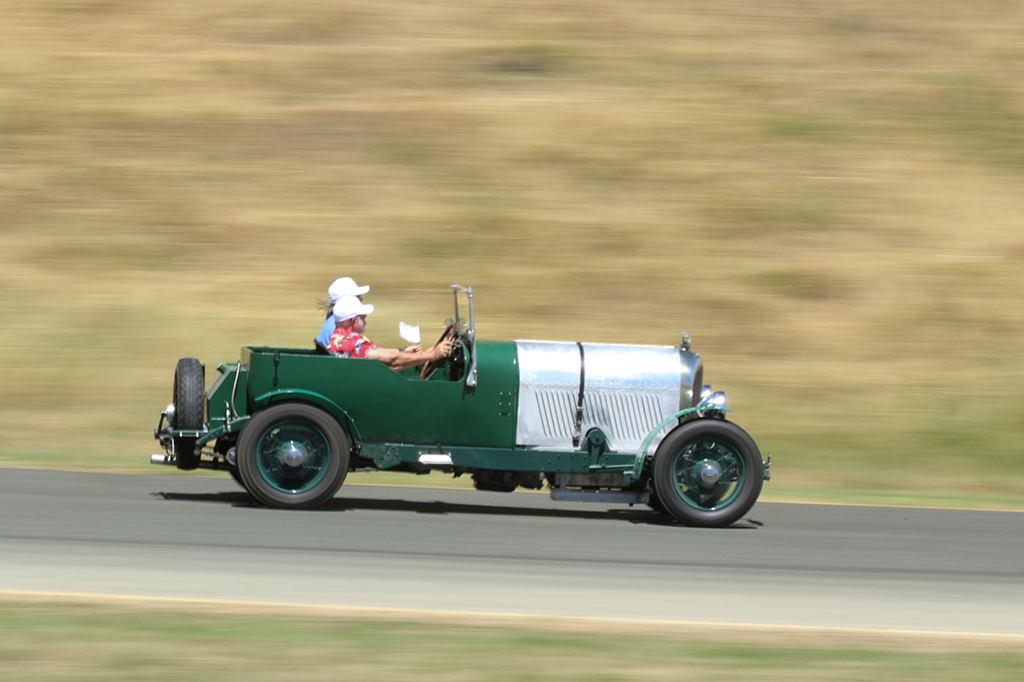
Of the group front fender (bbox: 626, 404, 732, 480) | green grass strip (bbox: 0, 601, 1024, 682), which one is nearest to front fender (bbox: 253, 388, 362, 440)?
front fender (bbox: 626, 404, 732, 480)

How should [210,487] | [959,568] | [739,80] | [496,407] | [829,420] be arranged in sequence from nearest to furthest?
[959,568], [496,407], [210,487], [829,420], [739,80]

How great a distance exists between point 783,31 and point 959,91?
10.8 ft

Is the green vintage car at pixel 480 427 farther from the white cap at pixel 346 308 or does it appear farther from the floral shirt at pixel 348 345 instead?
the white cap at pixel 346 308

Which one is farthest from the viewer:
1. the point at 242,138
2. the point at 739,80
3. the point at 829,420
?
the point at 739,80

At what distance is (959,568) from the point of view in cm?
735

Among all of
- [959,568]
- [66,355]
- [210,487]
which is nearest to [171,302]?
[66,355]

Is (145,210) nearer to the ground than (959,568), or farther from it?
farther from it

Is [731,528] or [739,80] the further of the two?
[739,80]

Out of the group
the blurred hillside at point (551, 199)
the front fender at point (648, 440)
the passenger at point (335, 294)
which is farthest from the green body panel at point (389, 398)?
the blurred hillside at point (551, 199)

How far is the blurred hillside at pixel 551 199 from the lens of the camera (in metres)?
14.3

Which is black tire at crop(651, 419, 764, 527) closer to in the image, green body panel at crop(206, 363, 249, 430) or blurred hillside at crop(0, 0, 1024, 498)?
green body panel at crop(206, 363, 249, 430)

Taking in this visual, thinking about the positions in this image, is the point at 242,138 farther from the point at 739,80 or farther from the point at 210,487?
the point at 210,487

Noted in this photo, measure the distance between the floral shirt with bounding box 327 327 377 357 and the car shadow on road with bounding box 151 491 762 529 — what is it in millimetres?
1055

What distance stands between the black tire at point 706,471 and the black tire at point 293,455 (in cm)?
212
